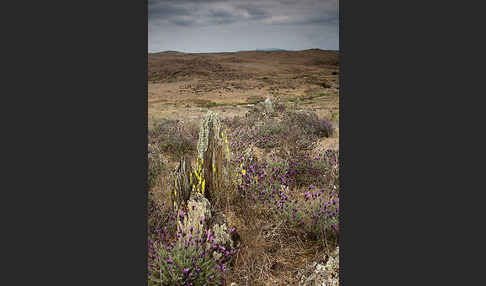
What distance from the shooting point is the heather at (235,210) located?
2.85 meters

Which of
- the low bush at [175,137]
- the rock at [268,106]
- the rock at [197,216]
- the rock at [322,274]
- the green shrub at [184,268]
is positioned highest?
the rock at [268,106]

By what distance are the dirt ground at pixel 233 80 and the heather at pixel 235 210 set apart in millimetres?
273

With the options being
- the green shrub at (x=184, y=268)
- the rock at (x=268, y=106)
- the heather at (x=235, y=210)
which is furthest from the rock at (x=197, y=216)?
the rock at (x=268, y=106)

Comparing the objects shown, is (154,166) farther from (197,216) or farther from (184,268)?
(184,268)

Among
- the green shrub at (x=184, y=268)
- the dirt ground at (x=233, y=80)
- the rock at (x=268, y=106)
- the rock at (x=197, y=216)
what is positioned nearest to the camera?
the green shrub at (x=184, y=268)

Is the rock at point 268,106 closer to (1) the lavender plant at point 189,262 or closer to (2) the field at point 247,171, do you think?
(2) the field at point 247,171

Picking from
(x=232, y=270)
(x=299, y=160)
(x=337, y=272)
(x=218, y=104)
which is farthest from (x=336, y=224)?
(x=218, y=104)

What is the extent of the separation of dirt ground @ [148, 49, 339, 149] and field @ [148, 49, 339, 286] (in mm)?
11

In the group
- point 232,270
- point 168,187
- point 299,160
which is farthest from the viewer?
point 299,160

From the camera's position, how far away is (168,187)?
11.9 ft

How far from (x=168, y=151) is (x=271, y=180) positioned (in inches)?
54.2

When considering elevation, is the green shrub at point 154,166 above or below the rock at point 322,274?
above

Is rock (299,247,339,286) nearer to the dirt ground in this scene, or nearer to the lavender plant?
the lavender plant

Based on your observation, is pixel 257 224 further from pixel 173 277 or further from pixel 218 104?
pixel 218 104
